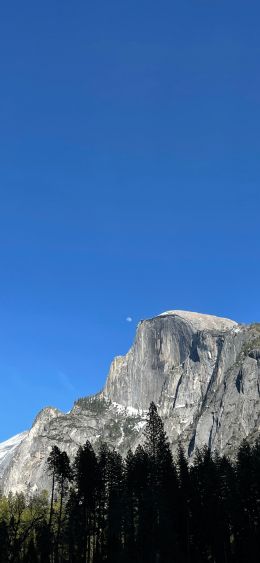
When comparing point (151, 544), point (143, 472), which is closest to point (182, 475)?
point (143, 472)

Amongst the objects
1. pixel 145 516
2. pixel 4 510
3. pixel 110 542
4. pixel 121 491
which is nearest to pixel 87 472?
pixel 121 491

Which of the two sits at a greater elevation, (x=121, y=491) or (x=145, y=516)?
(x=121, y=491)

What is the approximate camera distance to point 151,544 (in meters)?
54.3

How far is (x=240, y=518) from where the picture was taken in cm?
6106

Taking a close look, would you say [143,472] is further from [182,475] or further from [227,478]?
[227,478]

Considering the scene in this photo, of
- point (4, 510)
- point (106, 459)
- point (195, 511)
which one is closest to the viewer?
point (195, 511)

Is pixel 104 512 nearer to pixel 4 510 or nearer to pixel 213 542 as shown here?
pixel 213 542

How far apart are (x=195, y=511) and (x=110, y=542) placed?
1125 centimetres

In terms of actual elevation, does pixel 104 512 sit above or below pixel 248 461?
below

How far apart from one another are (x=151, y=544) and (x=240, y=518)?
1278 cm

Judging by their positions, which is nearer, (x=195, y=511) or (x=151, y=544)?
(x=151, y=544)

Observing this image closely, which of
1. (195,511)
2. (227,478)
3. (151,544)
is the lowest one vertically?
(151,544)

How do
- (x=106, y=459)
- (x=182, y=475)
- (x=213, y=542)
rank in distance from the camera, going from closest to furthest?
(x=213, y=542), (x=182, y=475), (x=106, y=459)

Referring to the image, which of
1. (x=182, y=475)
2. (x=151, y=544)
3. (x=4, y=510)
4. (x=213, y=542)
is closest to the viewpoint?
(x=151, y=544)
